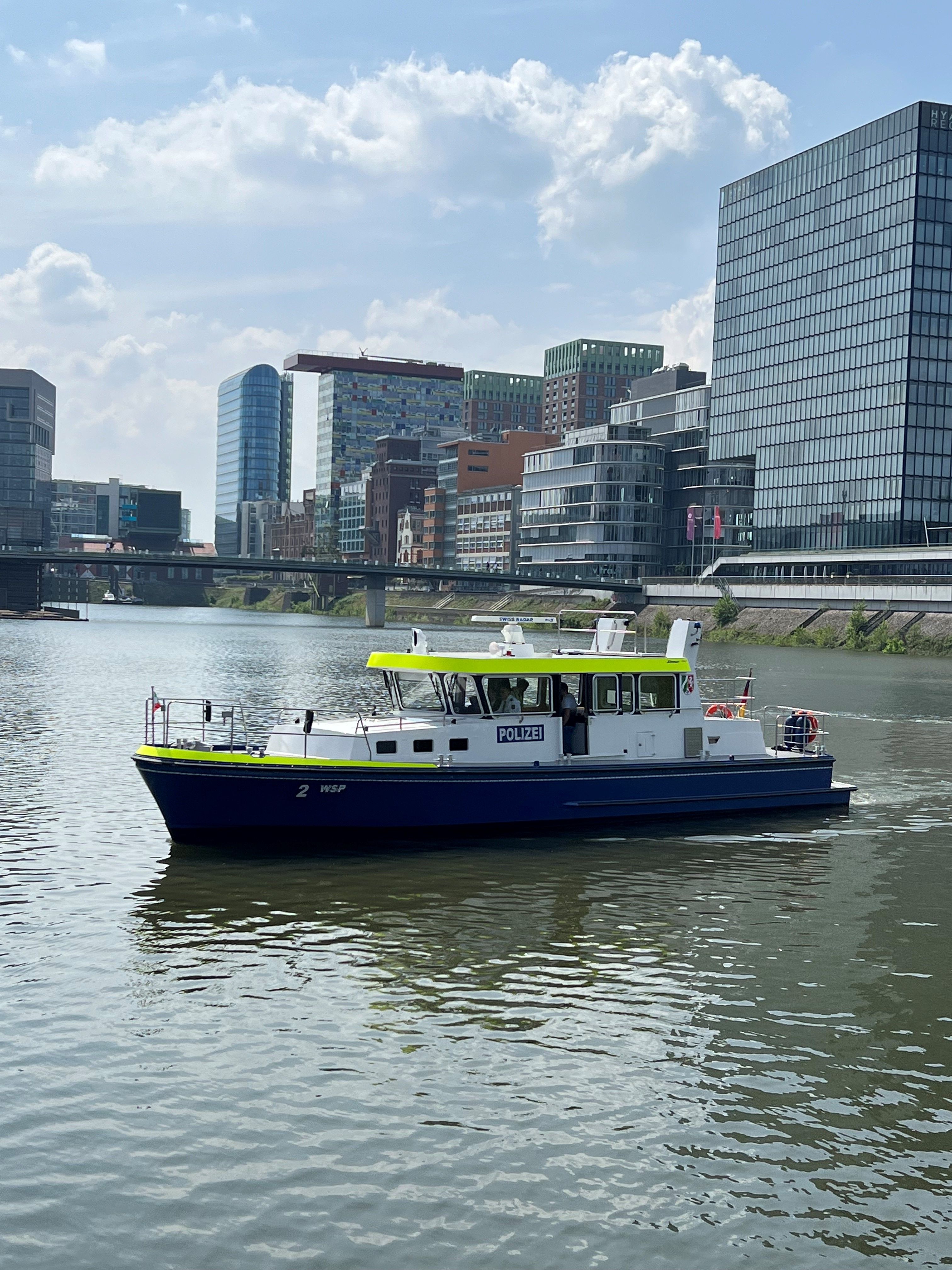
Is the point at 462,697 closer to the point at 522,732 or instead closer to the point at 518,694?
the point at 518,694

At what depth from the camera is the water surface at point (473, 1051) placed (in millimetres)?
11141

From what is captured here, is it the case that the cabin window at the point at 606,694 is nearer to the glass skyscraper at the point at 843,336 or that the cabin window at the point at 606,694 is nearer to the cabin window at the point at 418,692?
the cabin window at the point at 418,692

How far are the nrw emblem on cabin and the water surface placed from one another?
89.9 inches

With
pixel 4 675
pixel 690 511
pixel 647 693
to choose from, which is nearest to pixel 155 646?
pixel 4 675

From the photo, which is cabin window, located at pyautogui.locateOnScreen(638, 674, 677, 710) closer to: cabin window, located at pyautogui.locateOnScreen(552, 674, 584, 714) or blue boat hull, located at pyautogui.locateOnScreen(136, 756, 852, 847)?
blue boat hull, located at pyautogui.locateOnScreen(136, 756, 852, 847)

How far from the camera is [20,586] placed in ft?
551

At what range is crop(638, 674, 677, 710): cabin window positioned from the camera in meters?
29.4

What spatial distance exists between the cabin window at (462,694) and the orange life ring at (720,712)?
673cm

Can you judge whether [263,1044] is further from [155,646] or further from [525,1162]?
[155,646]

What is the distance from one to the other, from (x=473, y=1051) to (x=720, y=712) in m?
19.7

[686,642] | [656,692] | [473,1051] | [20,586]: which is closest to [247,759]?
[656,692]

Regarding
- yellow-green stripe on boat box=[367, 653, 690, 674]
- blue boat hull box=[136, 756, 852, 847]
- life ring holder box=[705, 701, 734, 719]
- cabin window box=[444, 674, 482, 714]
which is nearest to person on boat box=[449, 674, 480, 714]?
cabin window box=[444, 674, 482, 714]

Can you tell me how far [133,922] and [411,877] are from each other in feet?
18.3

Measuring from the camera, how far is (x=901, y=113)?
499ft
